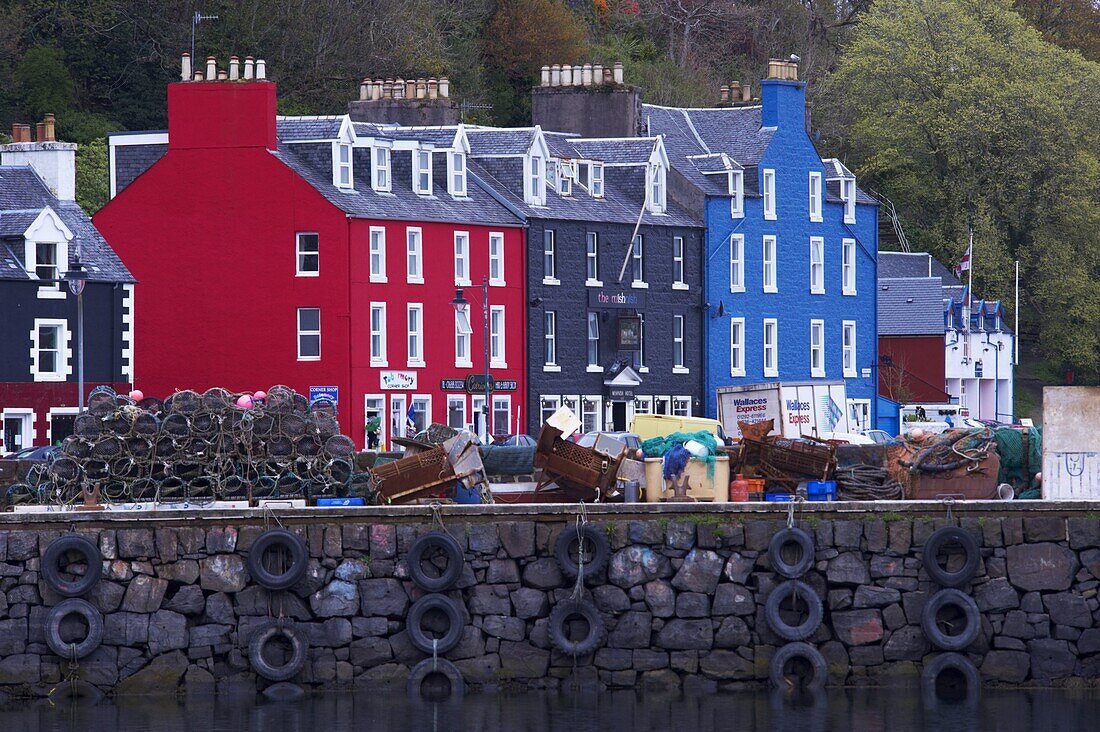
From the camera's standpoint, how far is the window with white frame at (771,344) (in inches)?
3280

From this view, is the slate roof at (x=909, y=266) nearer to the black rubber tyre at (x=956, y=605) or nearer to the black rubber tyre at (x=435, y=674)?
the black rubber tyre at (x=956, y=605)

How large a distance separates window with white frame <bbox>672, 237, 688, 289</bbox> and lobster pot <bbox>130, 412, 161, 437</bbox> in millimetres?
39043

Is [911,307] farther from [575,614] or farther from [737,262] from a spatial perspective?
[575,614]

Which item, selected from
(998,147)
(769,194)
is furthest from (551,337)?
(998,147)

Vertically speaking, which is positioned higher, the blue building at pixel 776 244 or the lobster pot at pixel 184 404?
the blue building at pixel 776 244

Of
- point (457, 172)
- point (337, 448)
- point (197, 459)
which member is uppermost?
point (457, 172)

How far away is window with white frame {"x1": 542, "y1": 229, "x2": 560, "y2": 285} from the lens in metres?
74.4

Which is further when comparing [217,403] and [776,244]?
[776,244]

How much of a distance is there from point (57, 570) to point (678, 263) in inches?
1727

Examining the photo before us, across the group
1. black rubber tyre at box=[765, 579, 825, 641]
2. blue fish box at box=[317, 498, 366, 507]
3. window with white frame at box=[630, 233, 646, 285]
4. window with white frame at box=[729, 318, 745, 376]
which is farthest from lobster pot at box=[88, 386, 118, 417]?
window with white frame at box=[729, 318, 745, 376]

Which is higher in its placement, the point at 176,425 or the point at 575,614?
the point at 176,425

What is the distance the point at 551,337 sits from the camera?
74.7 metres

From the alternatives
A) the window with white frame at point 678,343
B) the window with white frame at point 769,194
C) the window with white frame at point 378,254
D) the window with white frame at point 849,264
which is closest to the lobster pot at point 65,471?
the window with white frame at point 378,254

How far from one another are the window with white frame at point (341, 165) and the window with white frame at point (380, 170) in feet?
2.85
